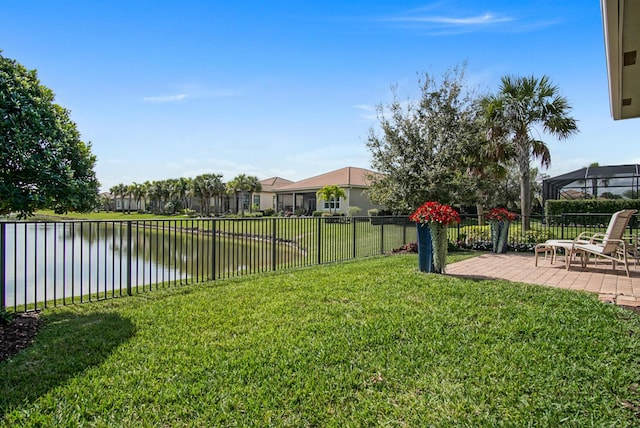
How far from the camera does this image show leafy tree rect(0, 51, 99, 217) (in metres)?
3.25

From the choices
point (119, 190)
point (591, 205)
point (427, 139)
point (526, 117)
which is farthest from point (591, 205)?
point (119, 190)

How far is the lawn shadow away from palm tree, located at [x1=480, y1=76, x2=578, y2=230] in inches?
417

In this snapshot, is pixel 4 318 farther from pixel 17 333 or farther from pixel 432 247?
pixel 432 247

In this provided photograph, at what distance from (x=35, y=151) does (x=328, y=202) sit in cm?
2386

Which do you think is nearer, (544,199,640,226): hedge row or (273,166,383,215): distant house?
(544,199,640,226): hedge row

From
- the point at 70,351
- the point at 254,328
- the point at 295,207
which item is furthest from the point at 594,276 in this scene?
the point at 295,207

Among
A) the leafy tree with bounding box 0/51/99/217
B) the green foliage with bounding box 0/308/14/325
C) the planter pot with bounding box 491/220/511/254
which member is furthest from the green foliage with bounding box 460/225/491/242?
the green foliage with bounding box 0/308/14/325

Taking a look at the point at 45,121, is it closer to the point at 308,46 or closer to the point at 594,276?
the point at 308,46

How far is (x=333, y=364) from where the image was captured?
276cm

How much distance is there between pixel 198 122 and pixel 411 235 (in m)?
8.22

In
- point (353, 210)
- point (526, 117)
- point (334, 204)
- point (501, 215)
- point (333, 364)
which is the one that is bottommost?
point (333, 364)

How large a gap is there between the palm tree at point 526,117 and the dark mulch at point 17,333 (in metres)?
11.2

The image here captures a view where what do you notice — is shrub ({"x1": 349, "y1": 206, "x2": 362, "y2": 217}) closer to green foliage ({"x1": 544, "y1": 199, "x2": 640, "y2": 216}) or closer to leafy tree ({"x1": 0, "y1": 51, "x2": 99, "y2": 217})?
green foliage ({"x1": 544, "y1": 199, "x2": 640, "y2": 216})

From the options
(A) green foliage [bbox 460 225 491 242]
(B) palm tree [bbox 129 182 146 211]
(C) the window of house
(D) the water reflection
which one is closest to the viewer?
(D) the water reflection
